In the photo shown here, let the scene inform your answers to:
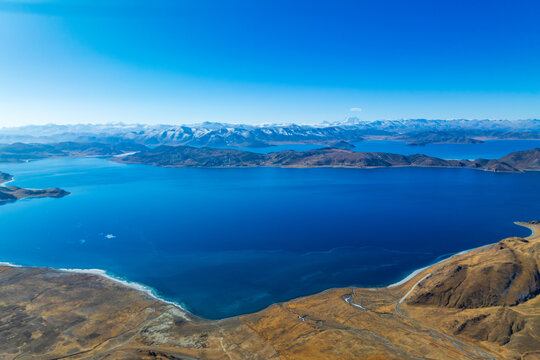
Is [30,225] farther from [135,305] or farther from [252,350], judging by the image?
[252,350]

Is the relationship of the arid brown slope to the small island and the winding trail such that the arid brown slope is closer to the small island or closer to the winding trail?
the winding trail

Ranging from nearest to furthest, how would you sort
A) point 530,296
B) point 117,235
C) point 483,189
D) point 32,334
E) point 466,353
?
point 466,353 < point 32,334 < point 530,296 < point 117,235 < point 483,189

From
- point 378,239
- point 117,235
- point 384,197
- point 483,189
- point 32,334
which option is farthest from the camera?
point 483,189

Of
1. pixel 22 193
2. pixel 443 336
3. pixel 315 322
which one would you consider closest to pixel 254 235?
pixel 315 322

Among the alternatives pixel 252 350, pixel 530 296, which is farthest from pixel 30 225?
pixel 530 296

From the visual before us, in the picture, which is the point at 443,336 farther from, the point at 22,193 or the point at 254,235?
the point at 22,193

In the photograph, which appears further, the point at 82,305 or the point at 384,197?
the point at 384,197
